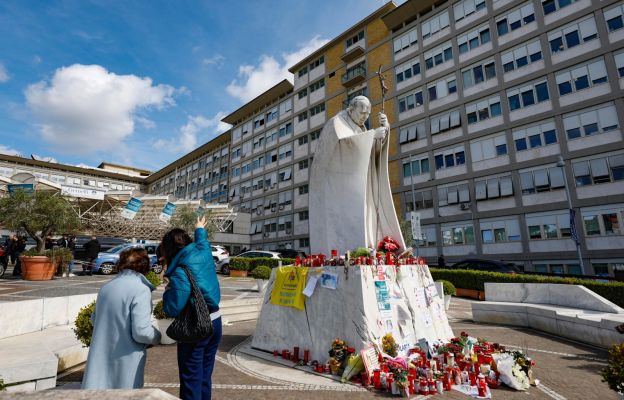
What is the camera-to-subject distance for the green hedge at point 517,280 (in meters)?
10.3

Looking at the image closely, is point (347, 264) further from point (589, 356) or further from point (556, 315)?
point (556, 315)

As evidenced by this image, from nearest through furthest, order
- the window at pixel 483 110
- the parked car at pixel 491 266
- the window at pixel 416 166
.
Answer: the parked car at pixel 491 266, the window at pixel 483 110, the window at pixel 416 166

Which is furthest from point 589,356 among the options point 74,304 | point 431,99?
point 431,99

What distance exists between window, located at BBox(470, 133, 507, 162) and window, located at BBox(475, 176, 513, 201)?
1840mm

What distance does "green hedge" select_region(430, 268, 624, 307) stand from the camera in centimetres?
1032

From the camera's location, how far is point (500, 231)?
24938 mm

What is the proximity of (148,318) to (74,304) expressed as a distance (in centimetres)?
617

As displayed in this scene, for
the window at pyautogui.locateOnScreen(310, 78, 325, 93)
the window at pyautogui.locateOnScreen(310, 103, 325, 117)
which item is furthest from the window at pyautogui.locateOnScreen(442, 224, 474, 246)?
the window at pyautogui.locateOnScreen(310, 78, 325, 93)

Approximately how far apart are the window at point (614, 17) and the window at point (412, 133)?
13.4m

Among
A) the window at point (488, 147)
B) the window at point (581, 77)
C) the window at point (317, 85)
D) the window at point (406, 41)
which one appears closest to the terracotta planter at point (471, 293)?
the window at point (488, 147)

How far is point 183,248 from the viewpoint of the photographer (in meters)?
3.21

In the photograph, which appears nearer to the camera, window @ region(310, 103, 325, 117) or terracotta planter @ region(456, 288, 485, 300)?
terracotta planter @ region(456, 288, 485, 300)

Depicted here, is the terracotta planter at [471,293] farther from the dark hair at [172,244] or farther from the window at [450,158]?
the dark hair at [172,244]

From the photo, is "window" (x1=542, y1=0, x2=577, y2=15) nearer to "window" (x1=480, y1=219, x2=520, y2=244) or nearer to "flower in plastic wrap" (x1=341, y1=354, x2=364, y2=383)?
"window" (x1=480, y1=219, x2=520, y2=244)
